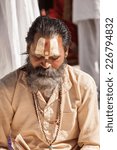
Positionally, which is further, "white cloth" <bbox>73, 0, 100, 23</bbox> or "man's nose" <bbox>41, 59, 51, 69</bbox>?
"white cloth" <bbox>73, 0, 100, 23</bbox>

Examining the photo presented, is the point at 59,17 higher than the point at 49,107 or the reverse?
higher

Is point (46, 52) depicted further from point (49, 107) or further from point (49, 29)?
point (49, 107)

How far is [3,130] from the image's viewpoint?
2.33 meters

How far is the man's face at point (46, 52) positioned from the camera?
222cm

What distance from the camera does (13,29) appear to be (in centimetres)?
299

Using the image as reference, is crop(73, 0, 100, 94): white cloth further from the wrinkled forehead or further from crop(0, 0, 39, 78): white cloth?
the wrinkled forehead

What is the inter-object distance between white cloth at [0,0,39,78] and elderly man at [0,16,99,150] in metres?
0.67

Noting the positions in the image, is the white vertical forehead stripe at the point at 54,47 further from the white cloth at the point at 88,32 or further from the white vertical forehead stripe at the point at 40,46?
the white cloth at the point at 88,32

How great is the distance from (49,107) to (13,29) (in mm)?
815

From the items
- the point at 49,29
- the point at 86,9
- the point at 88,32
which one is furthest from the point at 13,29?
the point at 88,32

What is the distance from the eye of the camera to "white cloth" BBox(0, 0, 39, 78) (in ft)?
9.82

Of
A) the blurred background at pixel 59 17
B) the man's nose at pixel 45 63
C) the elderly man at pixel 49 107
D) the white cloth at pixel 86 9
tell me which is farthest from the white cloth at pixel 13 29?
the white cloth at pixel 86 9

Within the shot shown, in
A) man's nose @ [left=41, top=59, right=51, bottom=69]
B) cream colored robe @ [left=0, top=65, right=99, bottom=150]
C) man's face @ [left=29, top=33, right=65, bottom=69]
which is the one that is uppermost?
man's face @ [left=29, top=33, right=65, bottom=69]

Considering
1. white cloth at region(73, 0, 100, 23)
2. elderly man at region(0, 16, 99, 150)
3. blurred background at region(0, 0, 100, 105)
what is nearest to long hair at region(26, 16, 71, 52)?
elderly man at region(0, 16, 99, 150)
